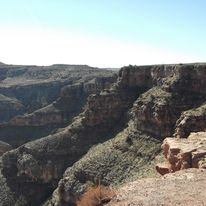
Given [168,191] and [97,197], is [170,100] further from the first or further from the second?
[97,197]

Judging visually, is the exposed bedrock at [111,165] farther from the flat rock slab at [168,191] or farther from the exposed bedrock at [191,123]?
the flat rock slab at [168,191]

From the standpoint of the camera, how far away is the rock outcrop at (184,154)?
30375 mm

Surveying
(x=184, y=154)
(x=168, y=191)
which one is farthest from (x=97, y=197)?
(x=184, y=154)

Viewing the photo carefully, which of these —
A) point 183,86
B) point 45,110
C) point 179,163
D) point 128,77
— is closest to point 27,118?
point 45,110

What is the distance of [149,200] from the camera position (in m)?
22.5

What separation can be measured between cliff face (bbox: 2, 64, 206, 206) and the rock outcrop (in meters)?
22.0

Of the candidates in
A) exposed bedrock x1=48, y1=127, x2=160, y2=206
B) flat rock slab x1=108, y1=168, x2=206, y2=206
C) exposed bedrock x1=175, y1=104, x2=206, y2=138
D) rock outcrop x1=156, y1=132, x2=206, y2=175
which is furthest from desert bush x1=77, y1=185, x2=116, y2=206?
exposed bedrock x1=48, y1=127, x2=160, y2=206

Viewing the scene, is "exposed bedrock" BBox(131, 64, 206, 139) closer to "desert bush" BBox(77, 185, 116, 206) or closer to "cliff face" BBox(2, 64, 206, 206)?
"cliff face" BBox(2, 64, 206, 206)

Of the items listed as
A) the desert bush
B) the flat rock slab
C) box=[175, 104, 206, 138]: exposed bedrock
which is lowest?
box=[175, 104, 206, 138]: exposed bedrock

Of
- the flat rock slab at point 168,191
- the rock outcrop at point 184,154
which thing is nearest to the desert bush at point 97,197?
the flat rock slab at point 168,191

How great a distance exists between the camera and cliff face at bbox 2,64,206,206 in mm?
66250

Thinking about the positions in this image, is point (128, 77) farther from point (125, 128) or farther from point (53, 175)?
point (53, 175)

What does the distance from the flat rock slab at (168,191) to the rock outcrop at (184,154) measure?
2751 millimetres

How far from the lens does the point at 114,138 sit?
75875mm
